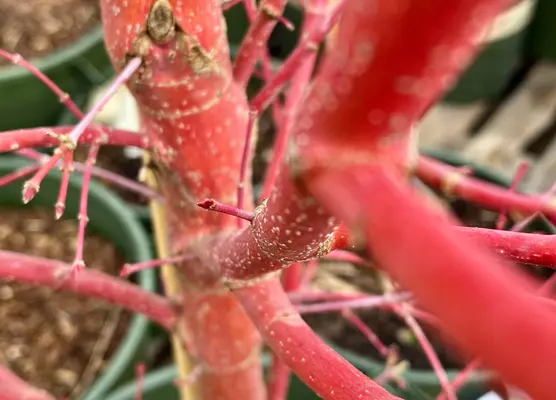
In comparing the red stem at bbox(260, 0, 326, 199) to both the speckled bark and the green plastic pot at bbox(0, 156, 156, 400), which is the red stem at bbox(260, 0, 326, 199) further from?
the green plastic pot at bbox(0, 156, 156, 400)

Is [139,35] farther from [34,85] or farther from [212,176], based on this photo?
[34,85]

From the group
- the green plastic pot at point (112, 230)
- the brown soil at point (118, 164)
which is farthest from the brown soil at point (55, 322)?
the brown soil at point (118, 164)

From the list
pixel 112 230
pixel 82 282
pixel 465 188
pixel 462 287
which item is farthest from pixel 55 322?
pixel 462 287

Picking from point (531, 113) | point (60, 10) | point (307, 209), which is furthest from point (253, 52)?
point (60, 10)

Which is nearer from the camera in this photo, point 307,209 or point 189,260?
point 307,209

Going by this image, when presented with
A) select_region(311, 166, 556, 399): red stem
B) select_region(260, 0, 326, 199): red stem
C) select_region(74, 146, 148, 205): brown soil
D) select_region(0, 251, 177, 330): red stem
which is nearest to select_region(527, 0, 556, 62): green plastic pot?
select_region(74, 146, 148, 205): brown soil

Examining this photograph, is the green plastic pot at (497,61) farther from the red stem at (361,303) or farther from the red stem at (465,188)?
the red stem at (465,188)
